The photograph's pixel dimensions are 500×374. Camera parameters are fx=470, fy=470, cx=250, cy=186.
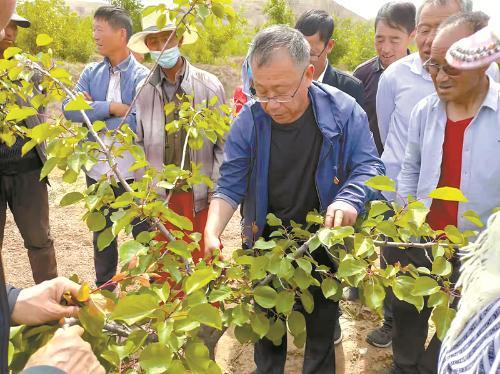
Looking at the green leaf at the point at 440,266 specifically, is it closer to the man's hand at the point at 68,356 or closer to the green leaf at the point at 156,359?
the green leaf at the point at 156,359

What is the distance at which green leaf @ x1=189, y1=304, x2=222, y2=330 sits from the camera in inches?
42.9

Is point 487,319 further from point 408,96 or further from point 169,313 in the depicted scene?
point 408,96

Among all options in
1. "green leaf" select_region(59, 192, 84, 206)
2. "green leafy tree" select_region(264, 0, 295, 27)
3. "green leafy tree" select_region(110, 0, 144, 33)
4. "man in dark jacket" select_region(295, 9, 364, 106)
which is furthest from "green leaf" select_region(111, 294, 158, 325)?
"green leafy tree" select_region(264, 0, 295, 27)

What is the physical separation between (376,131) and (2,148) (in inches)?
85.4

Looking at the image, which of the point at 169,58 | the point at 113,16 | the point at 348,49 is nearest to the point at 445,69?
the point at 169,58

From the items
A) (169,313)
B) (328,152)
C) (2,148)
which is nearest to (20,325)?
(169,313)

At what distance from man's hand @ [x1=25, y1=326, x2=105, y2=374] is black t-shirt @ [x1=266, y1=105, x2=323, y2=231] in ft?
3.45

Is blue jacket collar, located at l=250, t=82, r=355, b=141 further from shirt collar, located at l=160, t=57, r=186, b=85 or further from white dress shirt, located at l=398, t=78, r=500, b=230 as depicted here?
shirt collar, located at l=160, t=57, r=186, b=85

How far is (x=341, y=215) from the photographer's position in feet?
5.16

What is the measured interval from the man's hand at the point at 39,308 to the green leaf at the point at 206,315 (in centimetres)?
37

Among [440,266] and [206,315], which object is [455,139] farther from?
[206,315]

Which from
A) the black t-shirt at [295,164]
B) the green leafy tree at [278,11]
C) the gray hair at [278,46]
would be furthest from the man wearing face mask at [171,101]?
the green leafy tree at [278,11]

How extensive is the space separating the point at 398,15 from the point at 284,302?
7.31 feet

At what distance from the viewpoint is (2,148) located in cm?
247
